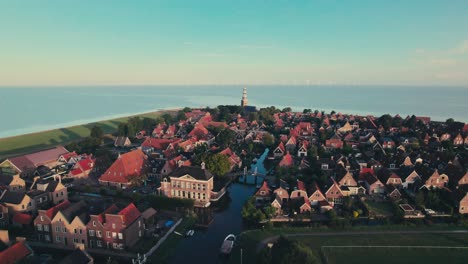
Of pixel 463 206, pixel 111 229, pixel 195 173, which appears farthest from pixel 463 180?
pixel 111 229

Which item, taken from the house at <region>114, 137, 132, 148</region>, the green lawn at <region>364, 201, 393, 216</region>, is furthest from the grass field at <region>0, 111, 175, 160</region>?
the green lawn at <region>364, 201, 393, 216</region>

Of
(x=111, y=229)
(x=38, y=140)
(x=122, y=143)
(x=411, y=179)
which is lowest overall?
(x=38, y=140)

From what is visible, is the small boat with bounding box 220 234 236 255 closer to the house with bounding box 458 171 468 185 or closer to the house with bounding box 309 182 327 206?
the house with bounding box 309 182 327 206

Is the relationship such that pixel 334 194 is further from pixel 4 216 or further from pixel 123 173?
pixel 4 216

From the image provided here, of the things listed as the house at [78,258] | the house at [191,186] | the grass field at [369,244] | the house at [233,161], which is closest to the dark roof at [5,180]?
the house at [191,186]

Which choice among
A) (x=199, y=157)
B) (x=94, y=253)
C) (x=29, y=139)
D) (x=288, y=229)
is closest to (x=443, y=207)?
(x=288, y=229)

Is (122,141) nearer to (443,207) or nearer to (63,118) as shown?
(443,207)
